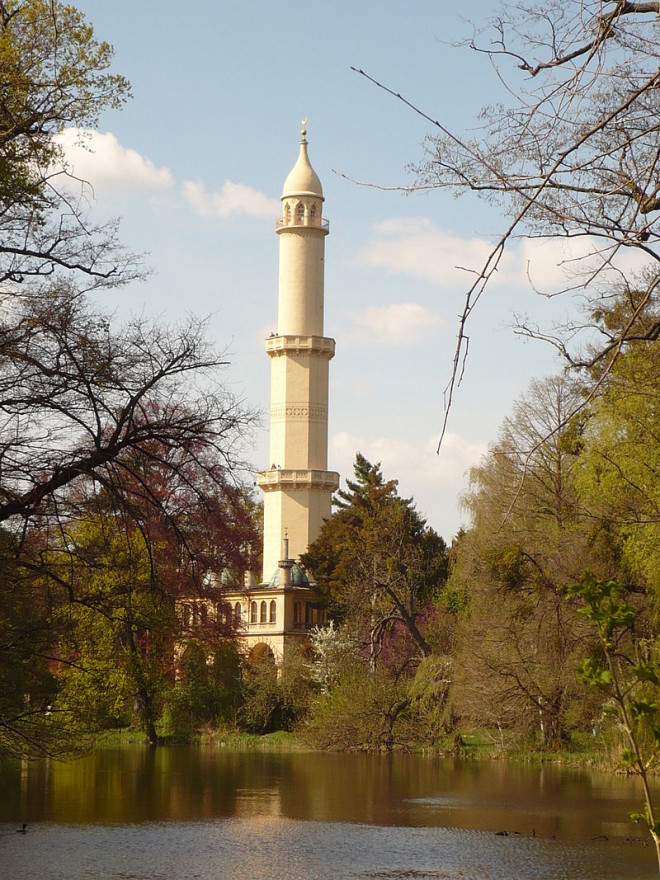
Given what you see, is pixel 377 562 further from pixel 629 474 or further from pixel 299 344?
pixel 299 344

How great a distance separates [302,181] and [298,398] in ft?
39.7

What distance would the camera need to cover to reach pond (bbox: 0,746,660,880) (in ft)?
50.8

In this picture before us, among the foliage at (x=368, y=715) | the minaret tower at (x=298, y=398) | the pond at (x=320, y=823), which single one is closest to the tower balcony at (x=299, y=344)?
the minaret tower at (x=298, y=398)

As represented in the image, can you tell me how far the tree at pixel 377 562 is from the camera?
42500mm

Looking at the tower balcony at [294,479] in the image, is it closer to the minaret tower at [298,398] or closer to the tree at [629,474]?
the minaret tower at [298,398]

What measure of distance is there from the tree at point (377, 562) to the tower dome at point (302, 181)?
15.6 m

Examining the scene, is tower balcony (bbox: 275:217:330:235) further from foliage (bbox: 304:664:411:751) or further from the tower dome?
foliage (bbox: 304:664:411:751)

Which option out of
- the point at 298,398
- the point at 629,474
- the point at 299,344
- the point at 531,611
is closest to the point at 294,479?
the point at 298,398

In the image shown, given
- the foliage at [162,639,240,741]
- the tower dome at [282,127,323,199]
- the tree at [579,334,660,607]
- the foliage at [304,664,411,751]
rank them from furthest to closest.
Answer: the tower dome at [282,127,323,199], the foliage at [162,639,240,741], the foliage at [304,664,411,751], the tree at [579,334,660,607]

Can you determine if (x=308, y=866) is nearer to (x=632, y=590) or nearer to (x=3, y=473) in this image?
(x=3, y=473)

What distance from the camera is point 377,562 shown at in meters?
42.9

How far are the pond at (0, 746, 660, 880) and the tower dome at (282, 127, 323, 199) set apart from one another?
1739 inches

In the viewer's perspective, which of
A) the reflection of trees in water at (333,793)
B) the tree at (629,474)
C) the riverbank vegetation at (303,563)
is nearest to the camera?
the riverbank vegetation at (303,563)

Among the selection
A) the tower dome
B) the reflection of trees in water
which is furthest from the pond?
the tower dome
